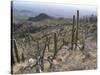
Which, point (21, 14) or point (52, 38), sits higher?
point (21, 14)

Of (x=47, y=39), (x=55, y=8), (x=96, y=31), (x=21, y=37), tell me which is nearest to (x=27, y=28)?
(x=21, y=37)

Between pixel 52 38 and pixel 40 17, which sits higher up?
pixel 40 17

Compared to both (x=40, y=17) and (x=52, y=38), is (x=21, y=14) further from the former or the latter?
(x=52, y=38)

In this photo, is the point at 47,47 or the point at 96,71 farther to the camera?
the point at 96,71

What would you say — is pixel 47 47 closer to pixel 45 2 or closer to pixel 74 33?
pixel 74 33

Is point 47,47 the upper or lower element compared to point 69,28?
lower

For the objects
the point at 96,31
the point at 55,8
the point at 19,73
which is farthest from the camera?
the point at 96,31

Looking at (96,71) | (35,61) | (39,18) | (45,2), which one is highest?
(45,2)

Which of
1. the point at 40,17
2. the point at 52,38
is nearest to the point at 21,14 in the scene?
the point at 40,17
